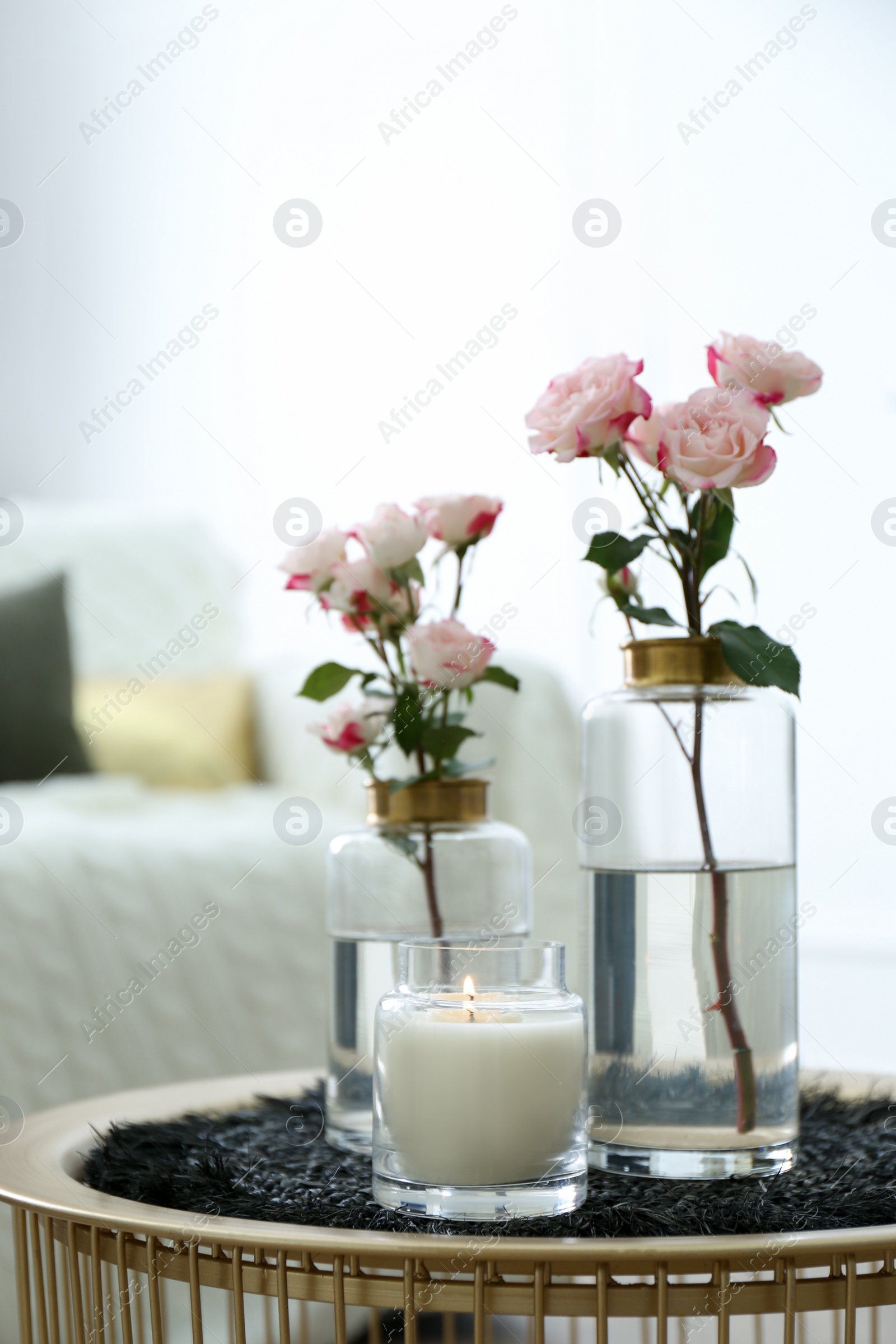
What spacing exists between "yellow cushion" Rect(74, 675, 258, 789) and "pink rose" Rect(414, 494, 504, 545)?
1.62 meters

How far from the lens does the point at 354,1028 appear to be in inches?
30.3

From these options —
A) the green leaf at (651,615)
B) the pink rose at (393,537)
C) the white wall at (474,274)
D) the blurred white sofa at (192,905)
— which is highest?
the white wall at (474,274)

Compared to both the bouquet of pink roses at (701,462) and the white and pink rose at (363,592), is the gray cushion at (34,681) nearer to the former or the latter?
the white and pink rose at (363,592)

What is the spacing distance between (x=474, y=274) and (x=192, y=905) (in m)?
1.87

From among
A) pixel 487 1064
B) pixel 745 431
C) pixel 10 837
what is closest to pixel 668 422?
pixel 745 431

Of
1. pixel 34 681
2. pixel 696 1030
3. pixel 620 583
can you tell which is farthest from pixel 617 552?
pixel 34 681

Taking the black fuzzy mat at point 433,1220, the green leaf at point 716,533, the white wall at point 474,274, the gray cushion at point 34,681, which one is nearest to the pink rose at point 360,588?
the green leaf at point 716,533

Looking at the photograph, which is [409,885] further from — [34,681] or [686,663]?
[34,681]

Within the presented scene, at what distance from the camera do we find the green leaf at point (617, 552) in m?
0.67

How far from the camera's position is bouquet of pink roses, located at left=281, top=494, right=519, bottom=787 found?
78cm

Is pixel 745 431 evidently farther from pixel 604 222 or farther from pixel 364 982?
pixel 604 222

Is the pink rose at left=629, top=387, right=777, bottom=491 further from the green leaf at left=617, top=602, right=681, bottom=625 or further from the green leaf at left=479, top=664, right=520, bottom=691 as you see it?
the green leaf at left=479, top=664, right=520, bottom=691

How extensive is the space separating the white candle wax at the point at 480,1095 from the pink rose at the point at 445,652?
24 cm

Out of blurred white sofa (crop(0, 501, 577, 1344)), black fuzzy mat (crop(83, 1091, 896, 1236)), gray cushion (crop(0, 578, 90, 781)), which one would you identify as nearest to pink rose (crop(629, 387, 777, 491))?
black fuzzy mat (crop(83, 1091, 896, 1236))
